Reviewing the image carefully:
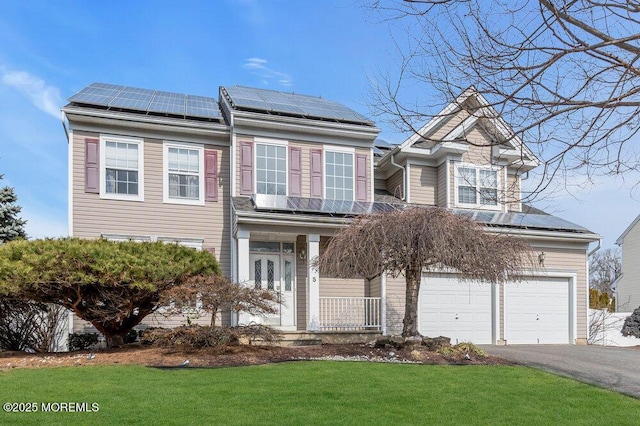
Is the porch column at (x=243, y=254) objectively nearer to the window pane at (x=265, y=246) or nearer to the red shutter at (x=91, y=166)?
the window pane at (x=265, y=246)

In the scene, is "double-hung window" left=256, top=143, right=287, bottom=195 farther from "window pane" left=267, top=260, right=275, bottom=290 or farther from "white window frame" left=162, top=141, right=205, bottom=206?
"window pane" left=267, top=260, right=275, bottom=290

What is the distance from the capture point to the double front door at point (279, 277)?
15.5 m

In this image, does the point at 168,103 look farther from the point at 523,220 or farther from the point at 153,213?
the point at 523,220

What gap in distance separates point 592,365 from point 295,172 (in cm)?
879

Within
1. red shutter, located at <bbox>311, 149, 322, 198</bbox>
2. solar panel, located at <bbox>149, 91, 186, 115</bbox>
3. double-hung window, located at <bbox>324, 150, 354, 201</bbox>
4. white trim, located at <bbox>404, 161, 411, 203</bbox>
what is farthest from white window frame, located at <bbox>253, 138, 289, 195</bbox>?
white trim, located at <bbox>404, 161, 411, 203</bbox>

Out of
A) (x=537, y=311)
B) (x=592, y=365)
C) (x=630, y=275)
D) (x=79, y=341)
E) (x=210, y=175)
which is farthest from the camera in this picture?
(x=630, y=275)

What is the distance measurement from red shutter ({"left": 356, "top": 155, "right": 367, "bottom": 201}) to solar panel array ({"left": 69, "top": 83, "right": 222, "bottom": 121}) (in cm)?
419

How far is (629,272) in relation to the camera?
30812 mm

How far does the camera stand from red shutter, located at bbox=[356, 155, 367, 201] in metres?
16.8

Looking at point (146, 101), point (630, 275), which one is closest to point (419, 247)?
point (146, 101)

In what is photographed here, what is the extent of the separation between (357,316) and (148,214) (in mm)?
6124

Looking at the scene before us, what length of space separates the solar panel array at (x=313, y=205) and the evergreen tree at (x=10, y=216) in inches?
313

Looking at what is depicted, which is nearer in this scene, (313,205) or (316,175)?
(313,205)

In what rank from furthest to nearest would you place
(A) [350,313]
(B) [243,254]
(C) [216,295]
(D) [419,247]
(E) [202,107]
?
(E) [202,107] < (A) [350,313] < (B) [243,254] < (D) [419,247] < (C) [216,295]
